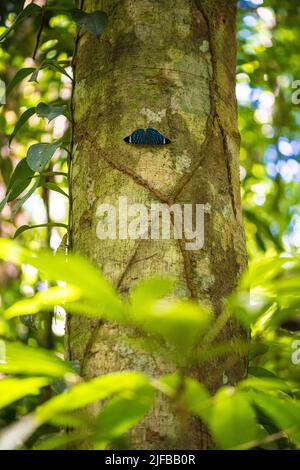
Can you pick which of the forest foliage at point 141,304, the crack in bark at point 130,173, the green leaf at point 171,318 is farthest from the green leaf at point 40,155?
the green leaf at point 171,318

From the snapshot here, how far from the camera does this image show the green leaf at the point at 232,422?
1.63 feet

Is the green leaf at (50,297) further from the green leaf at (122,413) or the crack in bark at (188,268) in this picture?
the crack in bark at (188,268)

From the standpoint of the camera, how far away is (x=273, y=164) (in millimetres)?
2908

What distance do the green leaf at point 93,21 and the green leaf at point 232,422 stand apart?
727mm

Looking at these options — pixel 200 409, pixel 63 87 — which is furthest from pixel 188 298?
pixel 63 87

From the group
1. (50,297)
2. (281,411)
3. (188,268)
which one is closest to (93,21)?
(188,268)

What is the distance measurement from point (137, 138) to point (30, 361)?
50cm

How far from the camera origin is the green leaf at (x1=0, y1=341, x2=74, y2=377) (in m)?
0.54

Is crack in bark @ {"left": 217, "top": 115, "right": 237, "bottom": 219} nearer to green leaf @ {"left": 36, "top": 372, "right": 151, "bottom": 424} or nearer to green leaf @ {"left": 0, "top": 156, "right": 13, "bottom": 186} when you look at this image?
green leaf @ {"left": 36, "top": 372, "right": 151, "bottom": 424}

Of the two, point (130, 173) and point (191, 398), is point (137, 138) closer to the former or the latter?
point (130, 173)

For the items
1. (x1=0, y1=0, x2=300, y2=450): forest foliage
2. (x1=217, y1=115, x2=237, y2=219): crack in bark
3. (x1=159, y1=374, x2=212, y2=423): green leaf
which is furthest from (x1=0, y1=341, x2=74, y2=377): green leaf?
(x1=217, y1=115, x2=237, y2=219): crack in bark

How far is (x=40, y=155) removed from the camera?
1071 millimetres

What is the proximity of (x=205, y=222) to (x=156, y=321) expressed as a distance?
0.47 metres

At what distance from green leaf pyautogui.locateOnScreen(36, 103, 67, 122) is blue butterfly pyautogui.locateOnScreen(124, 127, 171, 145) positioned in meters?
0.21
